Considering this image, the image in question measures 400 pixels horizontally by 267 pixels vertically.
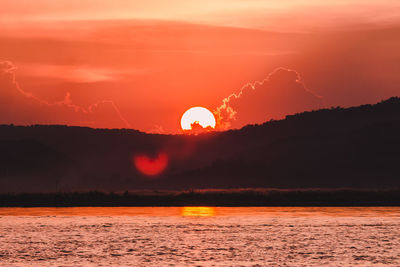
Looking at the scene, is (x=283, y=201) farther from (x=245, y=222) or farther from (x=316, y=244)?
(x=316, y=244)

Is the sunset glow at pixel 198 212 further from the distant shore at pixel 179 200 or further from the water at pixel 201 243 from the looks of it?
the water at pixel 201 243

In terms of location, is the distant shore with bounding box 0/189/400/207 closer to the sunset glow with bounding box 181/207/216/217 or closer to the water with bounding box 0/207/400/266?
the sunset glow with bounding box 181/207/216/217

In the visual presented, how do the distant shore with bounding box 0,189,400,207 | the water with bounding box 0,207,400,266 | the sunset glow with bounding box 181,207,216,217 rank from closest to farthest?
the water with bounding box 0,207,400,266 < the sunset glow with bounding box 181,207,216,217 < the distant shore with bounding box 0,189,400,207

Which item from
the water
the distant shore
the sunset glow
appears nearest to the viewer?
the water

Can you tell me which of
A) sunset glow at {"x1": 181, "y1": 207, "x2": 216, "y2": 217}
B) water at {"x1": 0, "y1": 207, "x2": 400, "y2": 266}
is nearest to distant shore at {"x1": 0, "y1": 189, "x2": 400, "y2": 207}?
sunset glow at {"x1": 181, "y1": 207, "x2": 216, "y2": 217}

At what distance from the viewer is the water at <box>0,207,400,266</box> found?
55.2 m

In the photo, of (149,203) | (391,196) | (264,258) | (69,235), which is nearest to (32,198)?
(149,203)

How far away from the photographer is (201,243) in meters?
69.5

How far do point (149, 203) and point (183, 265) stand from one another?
131487 millimetres

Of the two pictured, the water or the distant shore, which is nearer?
the water

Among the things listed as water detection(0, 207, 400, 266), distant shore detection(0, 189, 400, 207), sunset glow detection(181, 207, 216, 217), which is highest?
distant shore detection(0, 189, 400, 207)

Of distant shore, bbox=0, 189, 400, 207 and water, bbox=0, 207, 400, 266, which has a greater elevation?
distant shore, bbox=0, 189, 400, 207

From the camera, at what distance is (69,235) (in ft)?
264

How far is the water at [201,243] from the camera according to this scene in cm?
5519
